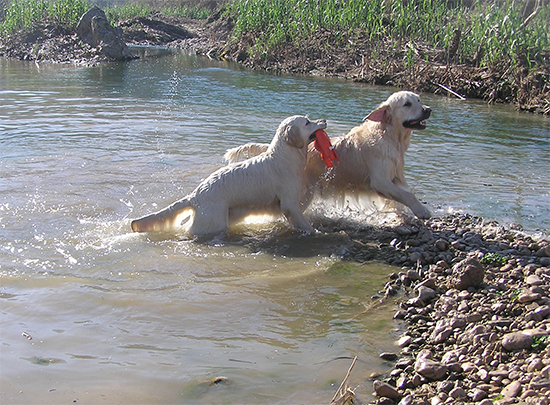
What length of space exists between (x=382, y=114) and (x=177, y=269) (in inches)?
145

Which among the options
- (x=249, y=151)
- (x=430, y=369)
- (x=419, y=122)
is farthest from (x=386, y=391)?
(x=249, y=151)

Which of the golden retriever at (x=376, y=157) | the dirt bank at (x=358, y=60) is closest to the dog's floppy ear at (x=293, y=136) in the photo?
the golden retriever at (x=376, y=157)

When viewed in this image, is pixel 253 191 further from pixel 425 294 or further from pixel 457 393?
pixel 457 393

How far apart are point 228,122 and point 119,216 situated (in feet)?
22.1

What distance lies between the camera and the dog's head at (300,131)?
738cm

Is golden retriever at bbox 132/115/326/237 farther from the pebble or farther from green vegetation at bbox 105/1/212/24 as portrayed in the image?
green vegetation at bbox 105/1/212/24

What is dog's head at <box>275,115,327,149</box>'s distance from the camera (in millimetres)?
7375

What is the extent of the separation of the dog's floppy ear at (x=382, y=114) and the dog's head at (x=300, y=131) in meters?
0.94

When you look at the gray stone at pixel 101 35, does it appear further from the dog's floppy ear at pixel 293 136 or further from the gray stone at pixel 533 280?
the gray stone at pixel 533 280

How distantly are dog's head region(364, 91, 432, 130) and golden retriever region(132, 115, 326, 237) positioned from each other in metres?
1.08

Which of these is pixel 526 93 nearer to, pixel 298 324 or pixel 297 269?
pixel 297 269

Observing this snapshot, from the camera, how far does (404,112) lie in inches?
307

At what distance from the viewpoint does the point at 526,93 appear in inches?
685

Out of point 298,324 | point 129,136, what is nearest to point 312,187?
point 298,324
